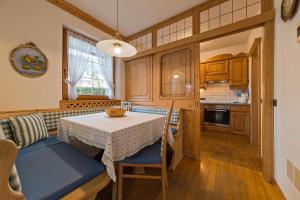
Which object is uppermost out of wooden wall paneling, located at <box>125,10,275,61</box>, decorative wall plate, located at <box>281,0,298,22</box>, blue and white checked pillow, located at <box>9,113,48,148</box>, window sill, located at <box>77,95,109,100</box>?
wooden wall paneling, located at <box>125,10,275,61</box>

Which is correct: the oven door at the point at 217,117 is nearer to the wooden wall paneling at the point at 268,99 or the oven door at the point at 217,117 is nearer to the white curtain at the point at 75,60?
the wooden wall paneling at the point at 268,99

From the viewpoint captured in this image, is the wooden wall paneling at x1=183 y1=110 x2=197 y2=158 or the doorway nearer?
the wooden wall paneling at x1=183 y1=110 x2=197 y2=158

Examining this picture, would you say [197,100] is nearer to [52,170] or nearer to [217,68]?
[52,170]

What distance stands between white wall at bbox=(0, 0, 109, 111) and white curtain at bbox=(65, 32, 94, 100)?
198 mm

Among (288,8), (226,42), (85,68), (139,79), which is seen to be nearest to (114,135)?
(288,8)

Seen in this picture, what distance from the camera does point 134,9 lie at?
8.04 feet

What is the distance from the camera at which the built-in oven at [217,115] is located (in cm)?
370

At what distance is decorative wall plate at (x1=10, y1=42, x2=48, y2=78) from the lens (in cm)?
183

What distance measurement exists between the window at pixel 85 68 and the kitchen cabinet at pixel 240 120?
341cm

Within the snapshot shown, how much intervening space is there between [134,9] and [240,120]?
12.0 feet

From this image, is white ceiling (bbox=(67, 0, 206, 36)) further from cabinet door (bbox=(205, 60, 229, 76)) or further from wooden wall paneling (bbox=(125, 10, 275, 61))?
cabinet door (bbox=(205, 60, 229, 76))

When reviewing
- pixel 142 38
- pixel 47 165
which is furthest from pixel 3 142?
pixel 142 38

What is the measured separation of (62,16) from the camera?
230cm

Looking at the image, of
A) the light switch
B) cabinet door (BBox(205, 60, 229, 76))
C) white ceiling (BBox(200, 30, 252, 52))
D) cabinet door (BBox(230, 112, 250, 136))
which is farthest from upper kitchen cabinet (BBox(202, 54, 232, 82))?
the light switch
